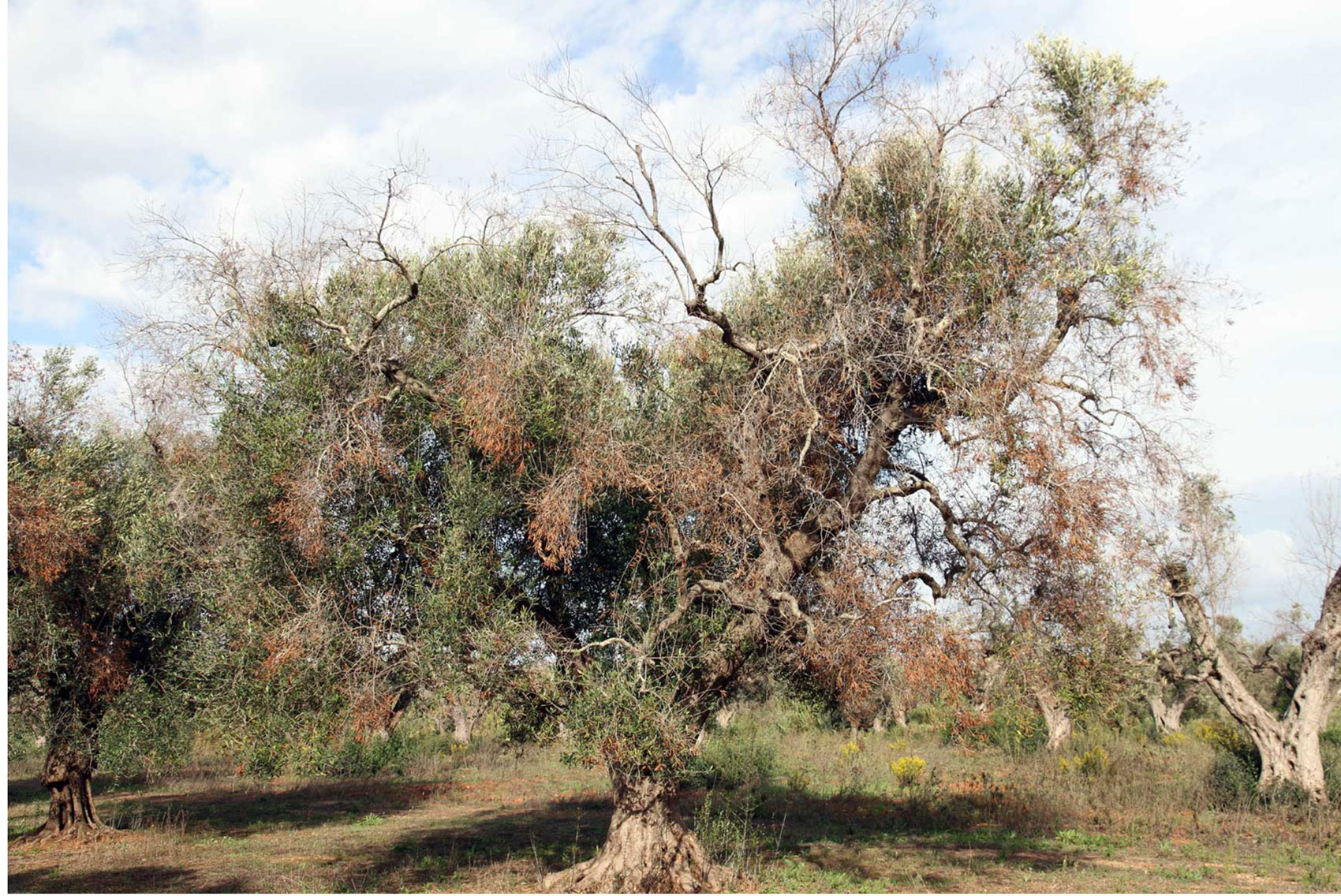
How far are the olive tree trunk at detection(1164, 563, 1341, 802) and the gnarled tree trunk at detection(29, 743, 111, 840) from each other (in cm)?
2060

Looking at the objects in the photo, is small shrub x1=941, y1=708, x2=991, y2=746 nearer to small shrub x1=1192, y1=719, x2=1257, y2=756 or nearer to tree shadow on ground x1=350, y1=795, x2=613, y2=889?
tree shadow on ground x1=350, y1=795, x2=613, y2=889

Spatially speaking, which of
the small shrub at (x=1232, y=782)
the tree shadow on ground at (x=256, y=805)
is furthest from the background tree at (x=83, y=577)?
the small shrub at (x=1232, y=782)

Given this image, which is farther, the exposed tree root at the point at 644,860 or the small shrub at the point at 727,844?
the small shrub at the point at 727,844

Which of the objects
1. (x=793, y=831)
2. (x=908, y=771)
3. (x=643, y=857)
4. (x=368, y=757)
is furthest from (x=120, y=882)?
(x=908, y=771)

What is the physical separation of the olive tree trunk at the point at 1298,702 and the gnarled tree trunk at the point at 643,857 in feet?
38.5

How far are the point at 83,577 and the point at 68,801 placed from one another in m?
5.25

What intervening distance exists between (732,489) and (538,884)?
19.1 feet

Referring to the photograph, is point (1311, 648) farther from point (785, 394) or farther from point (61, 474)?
point (61, 474)

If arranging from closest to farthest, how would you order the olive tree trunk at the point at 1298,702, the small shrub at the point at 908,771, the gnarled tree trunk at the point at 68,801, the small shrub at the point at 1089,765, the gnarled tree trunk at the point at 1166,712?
the gnarled tree trunk at the point at 68,801
the olive tree trunk at the point at 1298,702
the small shrub at the point at 1089,765
the small shrub at the point at 908,771
the gnarled tree trunk at the point at 1166,712

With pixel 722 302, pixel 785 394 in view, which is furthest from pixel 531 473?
pixel 722 302

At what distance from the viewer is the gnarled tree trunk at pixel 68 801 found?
53.9ft

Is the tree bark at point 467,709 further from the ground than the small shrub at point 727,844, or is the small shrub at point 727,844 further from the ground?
the tree bark at point 467,709

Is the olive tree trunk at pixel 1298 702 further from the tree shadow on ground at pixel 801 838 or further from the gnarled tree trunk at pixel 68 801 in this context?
the gnarled tree trunk at pixel 68 801

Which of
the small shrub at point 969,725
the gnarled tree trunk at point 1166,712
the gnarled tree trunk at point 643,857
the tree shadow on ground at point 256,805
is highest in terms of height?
the small shrub at point 969,725
